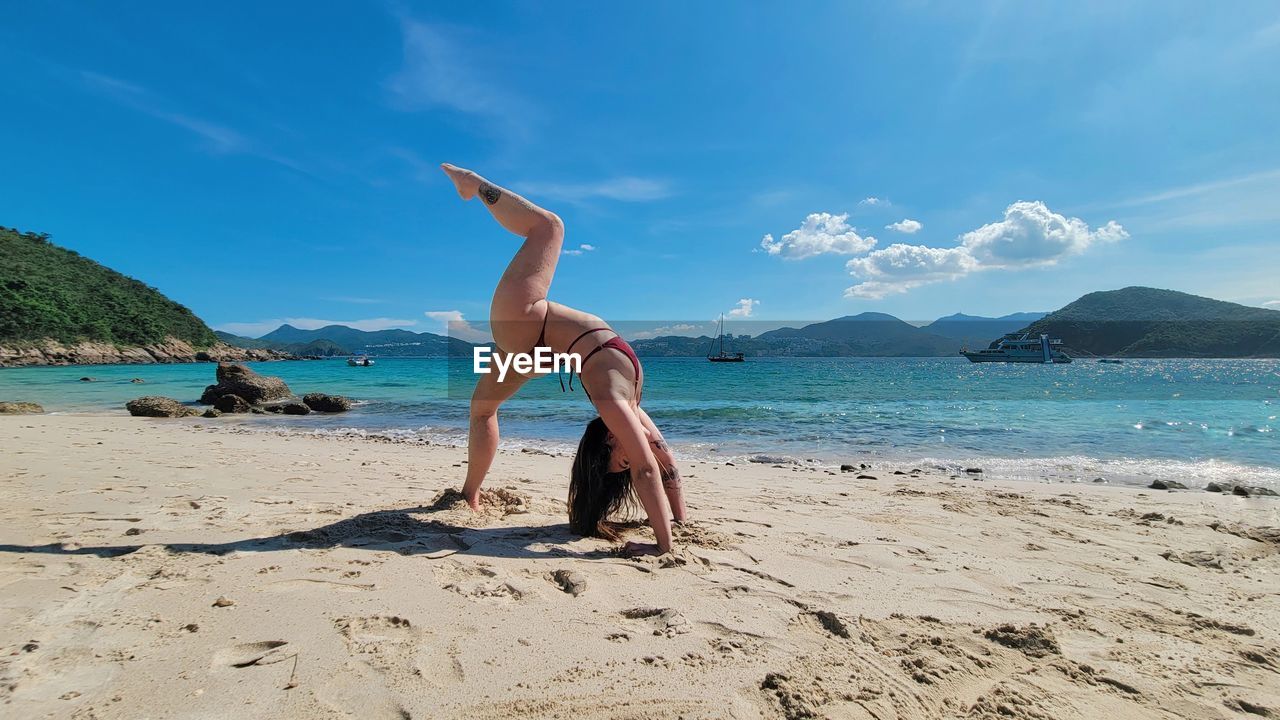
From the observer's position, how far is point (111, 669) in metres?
1.78

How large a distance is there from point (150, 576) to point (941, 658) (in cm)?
350

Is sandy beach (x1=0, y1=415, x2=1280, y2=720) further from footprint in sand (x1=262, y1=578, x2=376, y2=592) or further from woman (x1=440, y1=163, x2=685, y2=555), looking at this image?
woman (x1=440, y1=163, x2=685, y2=555)

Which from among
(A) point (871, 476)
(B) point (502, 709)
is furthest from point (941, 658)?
(A) point (871, 476)

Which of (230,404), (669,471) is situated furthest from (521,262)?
(230,404)

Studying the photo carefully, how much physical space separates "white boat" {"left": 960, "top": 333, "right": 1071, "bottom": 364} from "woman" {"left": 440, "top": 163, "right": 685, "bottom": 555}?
91.2 m

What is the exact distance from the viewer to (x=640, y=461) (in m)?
3.06

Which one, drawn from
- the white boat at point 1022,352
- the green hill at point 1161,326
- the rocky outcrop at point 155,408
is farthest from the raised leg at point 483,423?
the green hill at point 1161,326

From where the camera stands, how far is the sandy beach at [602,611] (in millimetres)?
1769

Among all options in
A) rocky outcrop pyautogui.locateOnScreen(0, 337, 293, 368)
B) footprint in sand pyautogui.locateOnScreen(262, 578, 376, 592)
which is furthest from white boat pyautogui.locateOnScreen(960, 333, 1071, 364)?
footprint in sand pyautogui.locateOnScreen(262, 578, 376, 592)

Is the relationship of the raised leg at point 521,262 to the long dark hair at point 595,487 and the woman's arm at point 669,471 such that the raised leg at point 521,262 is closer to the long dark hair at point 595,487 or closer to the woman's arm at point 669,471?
the long dark hair at point 595,487

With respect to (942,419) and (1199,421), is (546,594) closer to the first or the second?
(942,419)

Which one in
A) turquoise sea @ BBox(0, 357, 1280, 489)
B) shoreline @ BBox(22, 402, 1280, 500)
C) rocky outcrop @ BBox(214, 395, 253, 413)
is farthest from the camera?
rocky outcrop @ BBox(214, 395, 253, 413)

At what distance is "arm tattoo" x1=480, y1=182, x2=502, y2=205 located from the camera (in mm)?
3496

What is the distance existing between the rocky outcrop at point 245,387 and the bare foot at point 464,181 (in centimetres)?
1597
